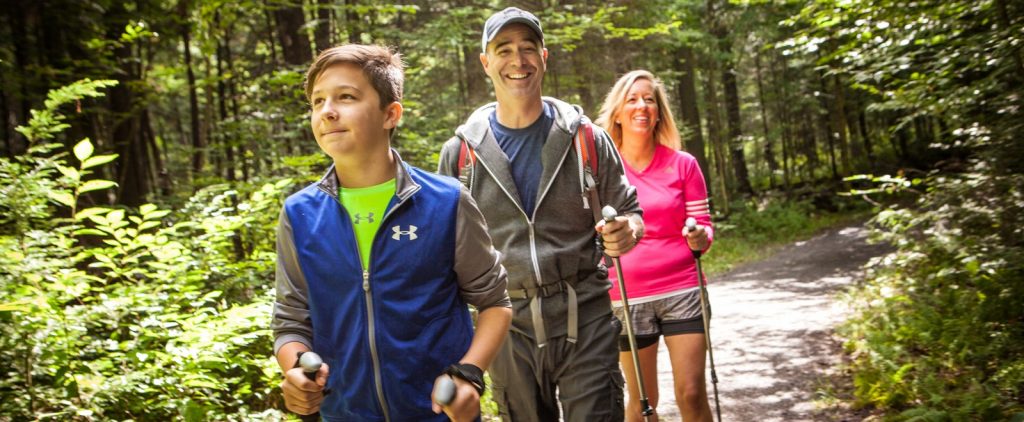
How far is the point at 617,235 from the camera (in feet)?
9.91

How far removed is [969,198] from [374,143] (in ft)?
19.2

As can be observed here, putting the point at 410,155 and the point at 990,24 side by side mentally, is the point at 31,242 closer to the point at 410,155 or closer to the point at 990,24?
the point at 410,155

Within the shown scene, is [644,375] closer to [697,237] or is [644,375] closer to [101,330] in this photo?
[697,237]

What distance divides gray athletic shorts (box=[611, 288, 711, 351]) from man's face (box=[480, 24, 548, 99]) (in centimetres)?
159

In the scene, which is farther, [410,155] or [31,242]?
[410,155]

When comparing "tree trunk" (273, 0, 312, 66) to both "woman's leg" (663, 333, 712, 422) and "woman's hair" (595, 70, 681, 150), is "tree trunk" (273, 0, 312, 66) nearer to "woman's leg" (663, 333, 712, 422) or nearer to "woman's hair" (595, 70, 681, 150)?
"woman's hair" (595, 70, 681, 150)

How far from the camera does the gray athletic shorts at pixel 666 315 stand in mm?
4254

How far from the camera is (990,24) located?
20.2ft

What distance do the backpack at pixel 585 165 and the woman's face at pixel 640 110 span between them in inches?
50.5

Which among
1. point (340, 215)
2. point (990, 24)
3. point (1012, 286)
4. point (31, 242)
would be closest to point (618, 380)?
point (340, 215)

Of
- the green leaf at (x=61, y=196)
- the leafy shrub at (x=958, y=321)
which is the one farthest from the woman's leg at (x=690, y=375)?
the green leaf at (x=61, y=196)

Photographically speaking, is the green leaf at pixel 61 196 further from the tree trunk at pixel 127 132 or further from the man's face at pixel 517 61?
the tree trunk at pixel 127 132

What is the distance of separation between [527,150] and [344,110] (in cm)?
137

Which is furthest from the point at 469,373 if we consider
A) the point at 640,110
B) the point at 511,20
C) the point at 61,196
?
the point at 61,196
